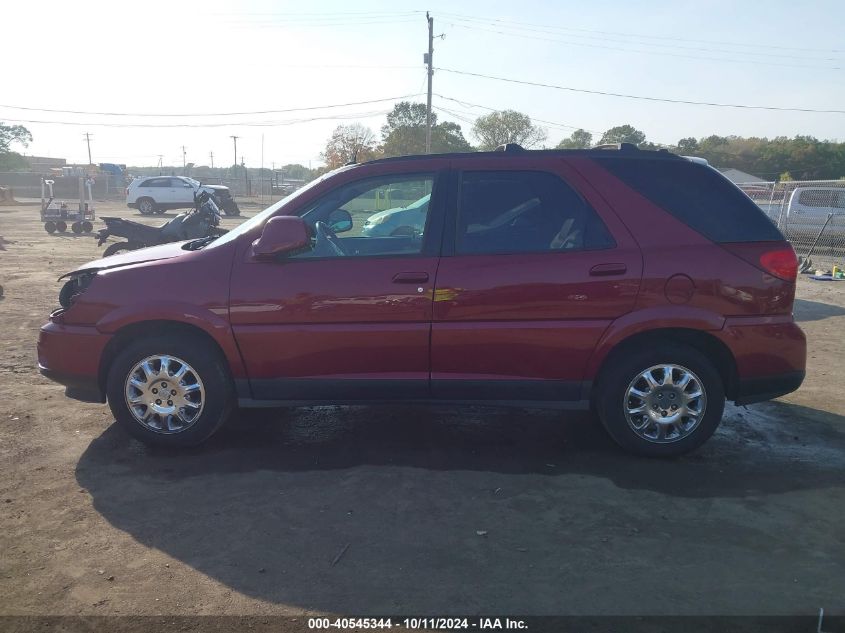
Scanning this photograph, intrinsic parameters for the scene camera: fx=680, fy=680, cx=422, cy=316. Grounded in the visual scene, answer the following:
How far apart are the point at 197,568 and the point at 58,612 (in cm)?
58

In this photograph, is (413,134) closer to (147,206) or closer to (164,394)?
(147,206)

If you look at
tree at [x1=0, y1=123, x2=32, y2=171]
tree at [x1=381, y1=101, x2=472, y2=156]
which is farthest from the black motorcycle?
tree at [x1=0, y1=123, x2=32, y2=171]

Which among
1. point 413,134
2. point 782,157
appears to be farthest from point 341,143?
point 782,157

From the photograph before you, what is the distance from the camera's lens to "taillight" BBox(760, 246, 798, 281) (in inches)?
169

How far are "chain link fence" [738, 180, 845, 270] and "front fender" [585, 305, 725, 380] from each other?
14.3 m

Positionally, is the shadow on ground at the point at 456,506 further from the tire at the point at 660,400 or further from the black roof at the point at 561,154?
the black roof at the point at 561,154

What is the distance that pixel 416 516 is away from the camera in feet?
12.0

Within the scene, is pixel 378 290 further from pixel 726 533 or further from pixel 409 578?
pixel 726 533

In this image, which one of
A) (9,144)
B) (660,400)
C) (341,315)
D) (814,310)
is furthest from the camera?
(9,144)

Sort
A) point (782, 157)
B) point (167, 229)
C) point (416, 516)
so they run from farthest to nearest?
point (782, 157)
point (167, 229)
point (416, 516)

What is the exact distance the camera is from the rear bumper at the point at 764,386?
4379mm

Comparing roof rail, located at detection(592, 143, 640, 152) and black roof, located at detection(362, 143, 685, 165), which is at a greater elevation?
roof rail, located at detection(592, 143, 640, 152)

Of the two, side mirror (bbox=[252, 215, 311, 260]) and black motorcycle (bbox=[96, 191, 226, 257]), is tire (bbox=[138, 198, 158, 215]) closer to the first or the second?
black motorcycle (bbox=[96, 191, 226, 257])

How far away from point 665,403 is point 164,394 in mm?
3244
